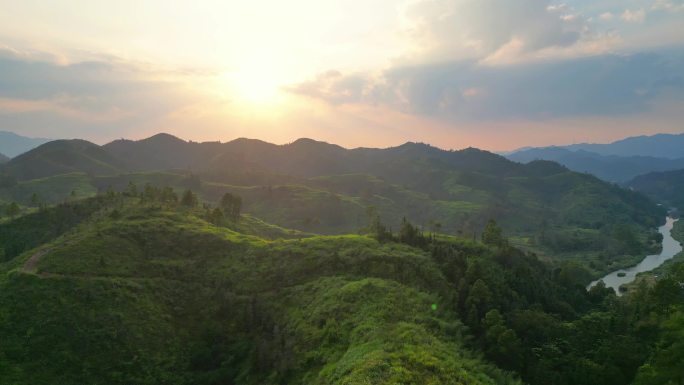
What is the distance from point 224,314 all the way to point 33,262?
46.5 m

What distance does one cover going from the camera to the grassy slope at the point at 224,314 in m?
58.1

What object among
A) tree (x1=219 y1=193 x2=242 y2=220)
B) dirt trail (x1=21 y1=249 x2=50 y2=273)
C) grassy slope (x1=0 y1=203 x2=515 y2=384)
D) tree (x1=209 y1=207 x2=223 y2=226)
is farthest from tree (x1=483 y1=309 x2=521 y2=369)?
tree (x1=219 y1=193 x2=242 y2=220)

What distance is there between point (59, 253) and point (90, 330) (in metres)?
29.9

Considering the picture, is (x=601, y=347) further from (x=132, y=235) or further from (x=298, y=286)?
(x=132, y=235)

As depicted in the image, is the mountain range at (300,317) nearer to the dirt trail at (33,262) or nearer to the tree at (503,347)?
the tree at (503,347)

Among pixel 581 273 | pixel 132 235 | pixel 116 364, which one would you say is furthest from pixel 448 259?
pixel 581 273

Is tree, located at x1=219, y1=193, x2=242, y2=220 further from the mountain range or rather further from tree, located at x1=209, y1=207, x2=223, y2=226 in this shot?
the mountain range

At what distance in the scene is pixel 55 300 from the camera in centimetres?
8075

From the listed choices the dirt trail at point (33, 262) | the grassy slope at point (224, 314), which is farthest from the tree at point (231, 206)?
the dirt trail at point (33, 262)

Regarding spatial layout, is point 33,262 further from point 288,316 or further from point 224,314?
point 288,316

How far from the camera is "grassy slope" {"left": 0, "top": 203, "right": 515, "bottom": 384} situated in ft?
190

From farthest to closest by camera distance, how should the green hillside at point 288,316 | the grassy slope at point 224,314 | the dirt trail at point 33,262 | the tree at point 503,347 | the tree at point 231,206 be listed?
1. the tree at point 231,206
2. the dirt trail at point 33,262
3. the tree at point 503,347
4. the green hillside at point 288,316
5. the grassy slope at point 224,314

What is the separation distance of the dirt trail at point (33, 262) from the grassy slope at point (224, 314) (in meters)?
1.26

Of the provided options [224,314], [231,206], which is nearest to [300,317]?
[224,314]
